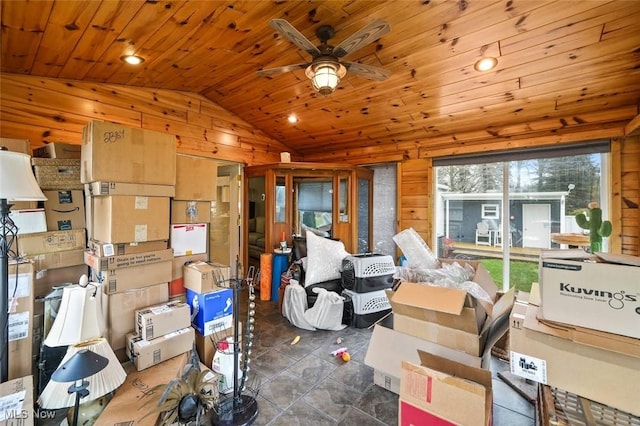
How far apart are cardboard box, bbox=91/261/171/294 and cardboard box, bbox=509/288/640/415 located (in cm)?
224

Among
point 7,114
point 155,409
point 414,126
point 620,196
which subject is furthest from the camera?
point 414,126

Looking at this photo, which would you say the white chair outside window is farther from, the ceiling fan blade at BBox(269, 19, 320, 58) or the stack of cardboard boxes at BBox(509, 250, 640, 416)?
the ceiling fan blade at BBox(269, 19, 320, 58)

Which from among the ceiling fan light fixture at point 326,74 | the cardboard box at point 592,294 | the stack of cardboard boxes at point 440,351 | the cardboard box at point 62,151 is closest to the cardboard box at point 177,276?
the cardboard box at point 62,151

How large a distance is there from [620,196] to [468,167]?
59.2 inches

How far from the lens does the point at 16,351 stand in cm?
164

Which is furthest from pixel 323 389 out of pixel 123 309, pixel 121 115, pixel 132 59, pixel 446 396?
pixel 121 115

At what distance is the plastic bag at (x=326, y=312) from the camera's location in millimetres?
2961

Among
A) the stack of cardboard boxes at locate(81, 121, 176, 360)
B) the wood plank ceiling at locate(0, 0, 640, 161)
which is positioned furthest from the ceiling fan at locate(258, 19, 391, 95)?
the stack of cardboard boxes at locate(81, 121, 176, 360)

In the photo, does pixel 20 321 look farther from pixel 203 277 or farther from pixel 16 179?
pixel 203 277

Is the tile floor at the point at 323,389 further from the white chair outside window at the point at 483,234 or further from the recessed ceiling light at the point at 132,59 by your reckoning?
the recessed ceiling light at the point at 132,59

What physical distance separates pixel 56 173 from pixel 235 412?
2.22 meters

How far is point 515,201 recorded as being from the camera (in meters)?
3.49

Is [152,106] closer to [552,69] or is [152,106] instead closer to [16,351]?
[16,351]

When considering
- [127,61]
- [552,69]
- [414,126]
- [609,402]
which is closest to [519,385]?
[609,402]
